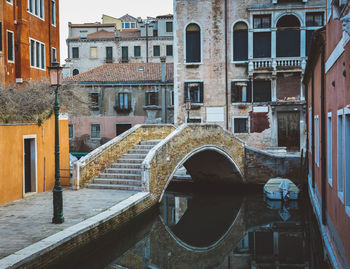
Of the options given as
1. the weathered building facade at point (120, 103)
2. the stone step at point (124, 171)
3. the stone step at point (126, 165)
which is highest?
the weathered building facade at point (120, 103)

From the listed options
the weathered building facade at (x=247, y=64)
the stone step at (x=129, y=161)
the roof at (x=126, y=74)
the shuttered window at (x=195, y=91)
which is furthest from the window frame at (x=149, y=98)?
the stone step at (x=129, y=161)

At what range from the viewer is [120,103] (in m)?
27.4

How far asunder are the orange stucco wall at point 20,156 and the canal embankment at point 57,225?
343 millimetres

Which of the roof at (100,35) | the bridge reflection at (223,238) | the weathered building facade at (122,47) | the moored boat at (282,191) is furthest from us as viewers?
the roof at (100,35)

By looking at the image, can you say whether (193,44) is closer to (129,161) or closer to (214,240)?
(129,161)

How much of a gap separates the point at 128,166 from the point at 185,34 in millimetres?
11530

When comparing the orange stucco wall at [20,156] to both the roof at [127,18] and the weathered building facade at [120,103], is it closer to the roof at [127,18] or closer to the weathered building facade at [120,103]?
the weathered building facade at [120,103]

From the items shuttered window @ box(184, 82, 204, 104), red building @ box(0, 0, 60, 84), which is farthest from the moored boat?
red building @ box(0, 0, 60, 84)

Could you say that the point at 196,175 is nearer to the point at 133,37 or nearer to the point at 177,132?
the point at 177,132

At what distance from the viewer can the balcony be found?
69.9 ft

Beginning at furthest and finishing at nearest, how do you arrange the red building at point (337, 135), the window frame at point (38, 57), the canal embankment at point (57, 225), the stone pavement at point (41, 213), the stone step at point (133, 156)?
the window frame at point (38, 57), the stone step at point (133, 156), the stone pavement at point (41, 213), the canal embankment at point (57, 225), the red building at point (337, 135)

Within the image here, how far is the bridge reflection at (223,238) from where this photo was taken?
8859 millimetres

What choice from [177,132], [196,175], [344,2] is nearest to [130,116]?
[196,175]

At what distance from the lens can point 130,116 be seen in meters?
27.5
